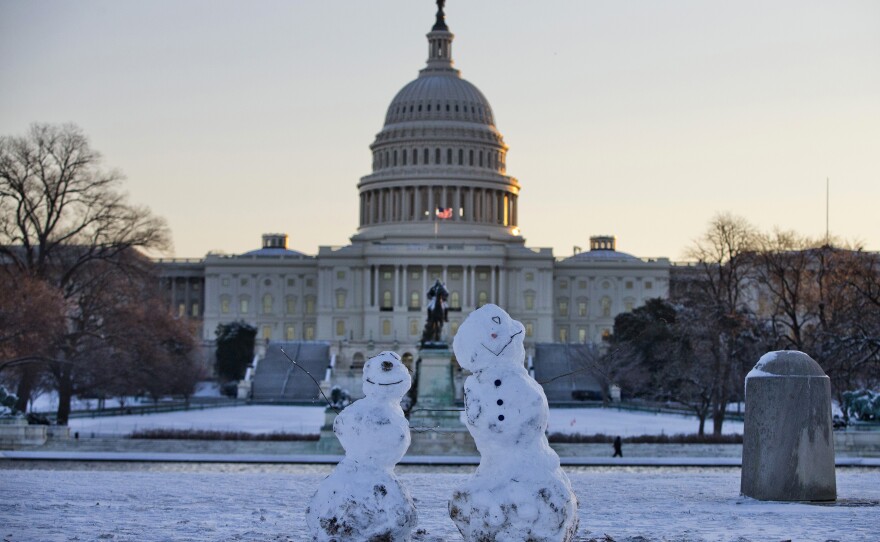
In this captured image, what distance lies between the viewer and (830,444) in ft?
62.2

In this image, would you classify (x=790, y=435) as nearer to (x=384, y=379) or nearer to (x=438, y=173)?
(x=384, y=379)

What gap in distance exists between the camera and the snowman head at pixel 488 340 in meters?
12.9

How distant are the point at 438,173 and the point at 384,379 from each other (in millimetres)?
128074

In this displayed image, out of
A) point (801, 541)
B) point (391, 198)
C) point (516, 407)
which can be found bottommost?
point (801, 541)

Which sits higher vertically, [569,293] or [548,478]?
[569,293]

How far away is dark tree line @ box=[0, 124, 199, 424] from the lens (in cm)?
4731

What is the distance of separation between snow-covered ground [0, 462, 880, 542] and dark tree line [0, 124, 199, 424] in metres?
22.8

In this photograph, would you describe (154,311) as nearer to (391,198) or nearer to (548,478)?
(548,478)

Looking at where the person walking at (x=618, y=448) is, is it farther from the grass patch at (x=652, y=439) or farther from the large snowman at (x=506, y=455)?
the large snowman at (x=506, y=455)

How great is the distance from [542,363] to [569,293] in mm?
37200

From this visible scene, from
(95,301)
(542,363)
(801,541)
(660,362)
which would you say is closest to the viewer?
(801,541)

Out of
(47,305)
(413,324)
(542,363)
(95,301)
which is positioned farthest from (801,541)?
(413,324)

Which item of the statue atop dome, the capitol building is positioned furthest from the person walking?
the statue atop dome

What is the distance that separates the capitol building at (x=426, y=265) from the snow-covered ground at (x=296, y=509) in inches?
3741
